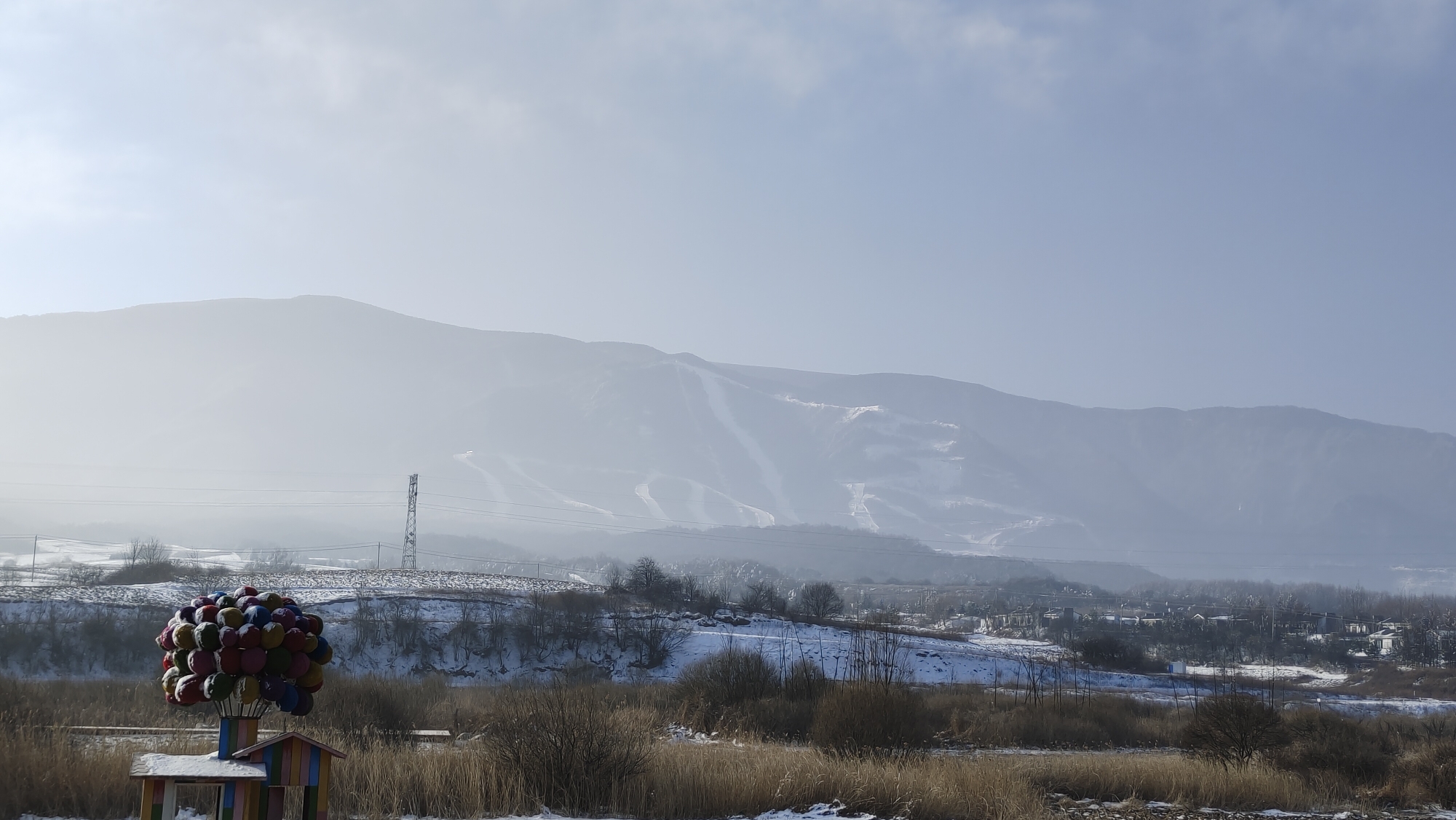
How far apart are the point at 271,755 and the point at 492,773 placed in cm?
618

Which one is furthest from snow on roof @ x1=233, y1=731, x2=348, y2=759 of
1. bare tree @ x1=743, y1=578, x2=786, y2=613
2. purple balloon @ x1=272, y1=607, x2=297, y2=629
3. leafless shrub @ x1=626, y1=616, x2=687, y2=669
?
bare tree @ x1=743, y1=578, x2=786, y2=613

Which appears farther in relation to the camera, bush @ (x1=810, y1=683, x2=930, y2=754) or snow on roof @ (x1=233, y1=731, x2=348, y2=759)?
bush @ (x1=810, y1=683, x2=930, y2=754)

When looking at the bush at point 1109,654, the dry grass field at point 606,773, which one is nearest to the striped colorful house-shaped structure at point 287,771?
the dry grass field at point 606,773

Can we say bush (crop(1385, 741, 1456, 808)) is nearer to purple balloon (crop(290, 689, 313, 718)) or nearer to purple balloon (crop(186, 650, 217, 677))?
purple balloon (crop(290, 689, 313, 718))

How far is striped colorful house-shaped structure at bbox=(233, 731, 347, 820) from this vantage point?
7824 mm

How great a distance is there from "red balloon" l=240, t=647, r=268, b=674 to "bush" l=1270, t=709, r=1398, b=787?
20.8 metres

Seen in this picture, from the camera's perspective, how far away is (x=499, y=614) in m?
66.5

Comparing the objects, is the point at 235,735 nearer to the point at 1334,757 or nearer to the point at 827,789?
the point at 827,789

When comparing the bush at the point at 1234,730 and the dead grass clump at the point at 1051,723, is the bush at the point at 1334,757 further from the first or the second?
the dead grass clump at the point at 1051,723

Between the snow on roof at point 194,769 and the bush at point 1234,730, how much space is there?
20645 mm

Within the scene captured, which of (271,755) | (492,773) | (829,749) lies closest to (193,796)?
(492,773)

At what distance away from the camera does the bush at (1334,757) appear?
2203cm

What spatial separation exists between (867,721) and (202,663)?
13759mm

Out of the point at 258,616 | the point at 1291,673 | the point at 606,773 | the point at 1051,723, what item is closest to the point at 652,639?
the point at 1051,723
